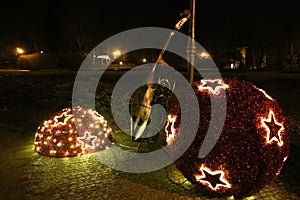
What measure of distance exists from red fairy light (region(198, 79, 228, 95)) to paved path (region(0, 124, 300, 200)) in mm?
1656

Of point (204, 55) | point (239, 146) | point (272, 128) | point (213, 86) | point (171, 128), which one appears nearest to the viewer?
point (239, 146)

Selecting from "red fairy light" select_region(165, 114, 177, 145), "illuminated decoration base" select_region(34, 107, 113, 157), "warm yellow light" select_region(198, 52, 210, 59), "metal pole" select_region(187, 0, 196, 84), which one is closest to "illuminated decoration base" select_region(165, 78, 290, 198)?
"red fairy light" select_region(165, 114, 177, 145)

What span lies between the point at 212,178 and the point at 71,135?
11.3ft

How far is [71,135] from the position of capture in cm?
675

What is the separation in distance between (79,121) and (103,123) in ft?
2.05

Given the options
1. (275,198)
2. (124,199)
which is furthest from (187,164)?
(275,198)

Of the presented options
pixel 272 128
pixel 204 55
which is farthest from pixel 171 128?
pixel 204 55

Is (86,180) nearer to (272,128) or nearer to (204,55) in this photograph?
(272,128)

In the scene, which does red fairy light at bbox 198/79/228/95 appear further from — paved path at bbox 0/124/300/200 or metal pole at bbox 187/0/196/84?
metal pole at bbox 187/0/196/84

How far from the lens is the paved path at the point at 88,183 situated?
494cm

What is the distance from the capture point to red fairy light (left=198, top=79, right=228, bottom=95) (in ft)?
15.2

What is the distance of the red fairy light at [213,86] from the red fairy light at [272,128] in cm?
74

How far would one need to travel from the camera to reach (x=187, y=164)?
468 centimetres

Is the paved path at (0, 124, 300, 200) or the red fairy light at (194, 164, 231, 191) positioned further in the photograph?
the paved path at (0, 124, 300, 200)
